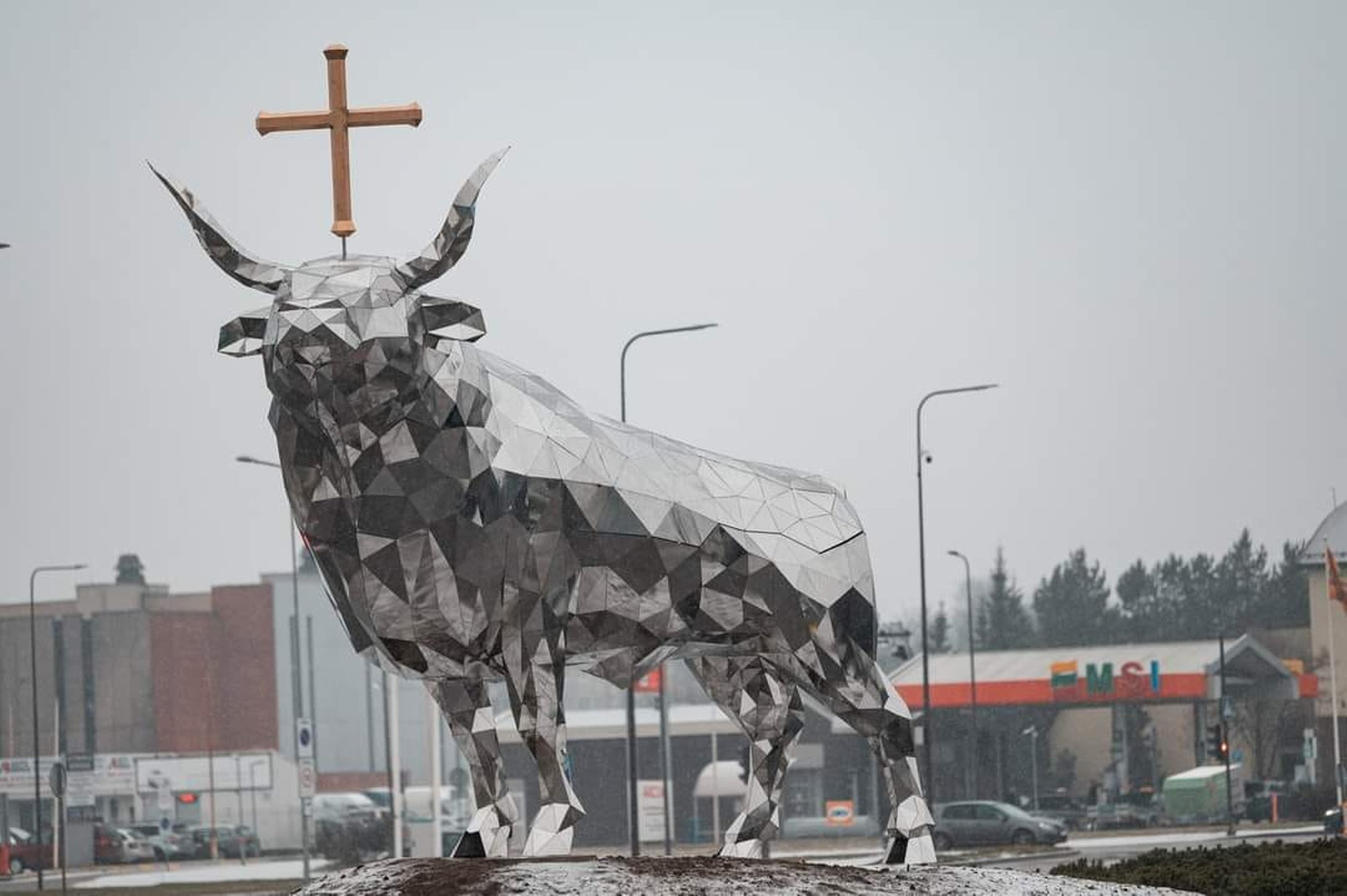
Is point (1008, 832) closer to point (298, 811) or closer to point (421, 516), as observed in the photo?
point (298, 811)

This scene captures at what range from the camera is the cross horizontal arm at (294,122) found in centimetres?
1580

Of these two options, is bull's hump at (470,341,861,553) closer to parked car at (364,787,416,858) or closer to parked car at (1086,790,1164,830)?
parked car at (364,787,416,858)

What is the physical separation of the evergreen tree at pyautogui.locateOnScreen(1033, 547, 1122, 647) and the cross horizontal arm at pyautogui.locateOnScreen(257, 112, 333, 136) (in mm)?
83119

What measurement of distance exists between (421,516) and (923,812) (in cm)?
544

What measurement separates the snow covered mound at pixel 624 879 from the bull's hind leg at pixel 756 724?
1.74 m

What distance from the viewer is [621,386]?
3891 centimetres

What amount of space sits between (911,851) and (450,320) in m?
6.17

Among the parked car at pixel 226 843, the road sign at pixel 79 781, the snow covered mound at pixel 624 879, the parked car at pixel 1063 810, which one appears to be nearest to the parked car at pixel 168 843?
the parked car at pixel 226 843

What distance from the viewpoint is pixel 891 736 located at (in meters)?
17.3

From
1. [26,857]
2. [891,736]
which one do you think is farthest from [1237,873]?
[26,857]

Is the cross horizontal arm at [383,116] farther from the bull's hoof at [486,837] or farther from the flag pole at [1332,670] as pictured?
the flag pole at [1332,670]

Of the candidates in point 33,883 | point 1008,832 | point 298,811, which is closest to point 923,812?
point 1008,832

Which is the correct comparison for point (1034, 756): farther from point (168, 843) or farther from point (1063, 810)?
point (168, 843)

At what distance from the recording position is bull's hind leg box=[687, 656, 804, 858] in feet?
57.8
